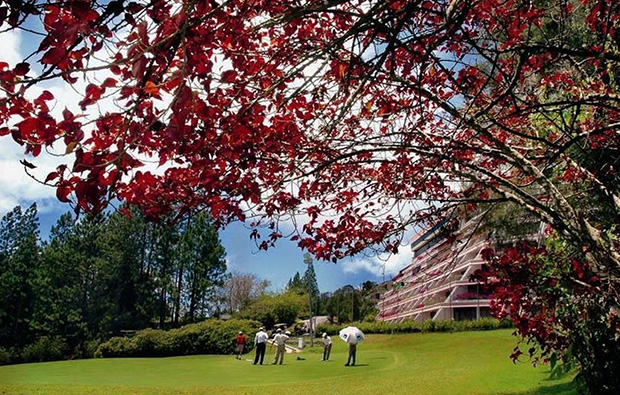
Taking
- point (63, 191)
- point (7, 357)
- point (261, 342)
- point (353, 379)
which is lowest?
point (7, 357)

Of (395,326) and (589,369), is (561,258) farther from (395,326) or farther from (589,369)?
(395,326)

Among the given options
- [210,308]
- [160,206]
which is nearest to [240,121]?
[160,206]

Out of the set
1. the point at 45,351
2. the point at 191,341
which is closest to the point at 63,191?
the point at 191,341

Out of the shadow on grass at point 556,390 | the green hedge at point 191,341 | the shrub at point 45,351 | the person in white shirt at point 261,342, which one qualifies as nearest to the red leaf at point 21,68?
the shadow on grass at point 556,390

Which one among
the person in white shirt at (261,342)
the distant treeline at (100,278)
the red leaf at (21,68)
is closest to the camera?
the red leaf at (21,68)

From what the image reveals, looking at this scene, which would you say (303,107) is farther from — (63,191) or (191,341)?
(191,341)

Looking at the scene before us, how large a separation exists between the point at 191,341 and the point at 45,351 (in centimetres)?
1235

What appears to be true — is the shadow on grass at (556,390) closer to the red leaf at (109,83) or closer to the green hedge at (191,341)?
the red leaf at (109,83)

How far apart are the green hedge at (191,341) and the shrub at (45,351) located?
7225 mm

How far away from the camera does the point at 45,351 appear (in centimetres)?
3459

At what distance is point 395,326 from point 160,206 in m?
32.7

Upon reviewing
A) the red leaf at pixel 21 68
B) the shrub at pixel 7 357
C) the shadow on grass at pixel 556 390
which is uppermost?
the red leaf at pixel 21 68

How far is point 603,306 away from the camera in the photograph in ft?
20.4

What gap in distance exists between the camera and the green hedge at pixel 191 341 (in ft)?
95.3
